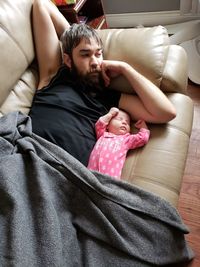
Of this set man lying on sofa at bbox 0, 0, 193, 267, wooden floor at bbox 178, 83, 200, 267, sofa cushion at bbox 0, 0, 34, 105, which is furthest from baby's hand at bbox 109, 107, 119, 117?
wooden floor at bbox 178, 83, 200, 267

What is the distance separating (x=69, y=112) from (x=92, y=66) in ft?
0.73

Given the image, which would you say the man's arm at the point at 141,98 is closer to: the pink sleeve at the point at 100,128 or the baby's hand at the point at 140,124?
the baby's hand at the point at 140,124

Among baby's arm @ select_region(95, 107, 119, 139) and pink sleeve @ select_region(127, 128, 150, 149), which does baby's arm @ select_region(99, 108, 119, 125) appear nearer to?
baby's arm @ select_region(95, 107, 119, 139)

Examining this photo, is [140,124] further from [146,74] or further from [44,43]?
[44,43]

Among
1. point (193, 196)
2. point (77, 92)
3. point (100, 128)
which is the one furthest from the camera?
point (193, 196)

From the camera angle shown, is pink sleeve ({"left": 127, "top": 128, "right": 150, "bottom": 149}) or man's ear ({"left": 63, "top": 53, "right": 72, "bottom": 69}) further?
man's ear ({"left": 63, "top": 53, "right": 72, "bottom": 69})

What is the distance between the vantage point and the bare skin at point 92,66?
120 centimetres

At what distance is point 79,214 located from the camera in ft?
3.12

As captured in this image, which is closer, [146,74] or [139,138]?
[139,138]

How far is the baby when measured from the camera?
1107 mm

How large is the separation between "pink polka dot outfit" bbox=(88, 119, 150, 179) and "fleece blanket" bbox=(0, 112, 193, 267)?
10 cm

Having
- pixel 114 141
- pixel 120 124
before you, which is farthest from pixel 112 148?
pixel 120 124

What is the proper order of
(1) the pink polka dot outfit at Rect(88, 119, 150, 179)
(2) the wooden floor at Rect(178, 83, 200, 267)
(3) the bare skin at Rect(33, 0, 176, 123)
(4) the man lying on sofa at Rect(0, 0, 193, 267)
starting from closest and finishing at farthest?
(4) the man lying on sofa at Rect(0, 0, 193, 267) → (1) the pink polka dot outfit at Rect(88, 119, 150, 179) → (3) the bare skin at Rect(33, 0, 176, 123) → (2) the wooden floor at Rect(178, 83, 200, 267)

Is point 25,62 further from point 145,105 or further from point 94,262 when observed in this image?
point 94,262
